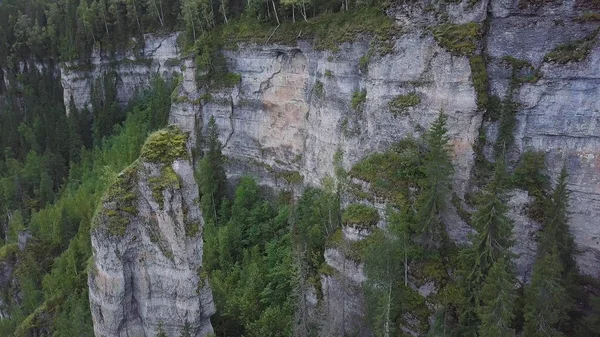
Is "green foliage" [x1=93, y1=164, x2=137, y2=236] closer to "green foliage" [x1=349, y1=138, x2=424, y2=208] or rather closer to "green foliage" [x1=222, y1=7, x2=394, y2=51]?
"green foliage" [x1=349, y1=138, x2=424, y2=208]

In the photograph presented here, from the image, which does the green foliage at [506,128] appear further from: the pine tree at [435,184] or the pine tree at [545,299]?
the pine tree at [545,299]

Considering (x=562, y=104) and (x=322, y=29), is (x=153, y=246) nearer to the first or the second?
(x=562, y=104)

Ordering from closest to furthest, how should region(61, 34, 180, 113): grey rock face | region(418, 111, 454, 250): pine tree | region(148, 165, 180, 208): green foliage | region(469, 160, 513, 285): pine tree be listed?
region(148, 165, 180, 208): green foliage → region(469, 160, 513, 285): pine tree → region(418, 111, 454, 250): pine tree → region(61, 34, 180, 113): grey rock face

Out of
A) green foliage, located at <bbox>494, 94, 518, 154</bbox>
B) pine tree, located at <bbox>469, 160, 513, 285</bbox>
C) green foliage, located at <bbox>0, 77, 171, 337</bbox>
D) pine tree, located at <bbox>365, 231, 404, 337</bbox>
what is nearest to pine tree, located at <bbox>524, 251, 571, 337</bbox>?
pine tree, located at <bbox>469, 160, 513, 285</bbox>

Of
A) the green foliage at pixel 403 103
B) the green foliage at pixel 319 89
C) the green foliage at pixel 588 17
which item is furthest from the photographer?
the green foliage at pixel 319 89

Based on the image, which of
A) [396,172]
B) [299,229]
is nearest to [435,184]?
[396,172]

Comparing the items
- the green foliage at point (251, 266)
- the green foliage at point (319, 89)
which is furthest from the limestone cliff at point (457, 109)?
the green foliage at point (251, 266)

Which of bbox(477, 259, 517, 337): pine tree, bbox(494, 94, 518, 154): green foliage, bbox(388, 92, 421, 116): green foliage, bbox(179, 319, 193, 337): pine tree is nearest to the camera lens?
bbox(477, 259, 517, 337): pine tree
